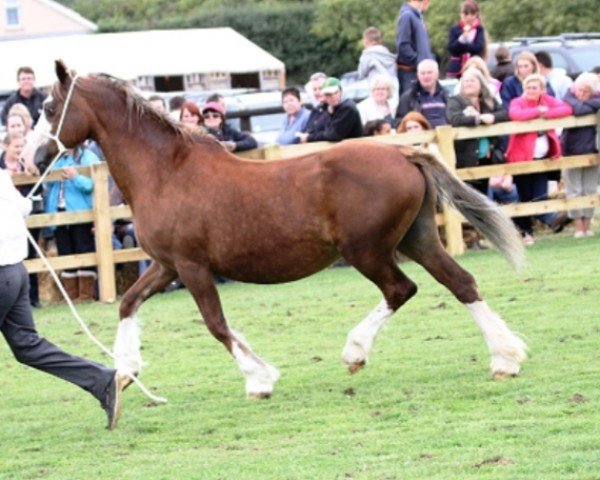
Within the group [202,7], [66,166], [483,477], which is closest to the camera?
[483,477]

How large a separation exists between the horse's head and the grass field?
1862 mm

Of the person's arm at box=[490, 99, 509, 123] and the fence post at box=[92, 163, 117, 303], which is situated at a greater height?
the person's arm at box=[490, 99, 509, 123]

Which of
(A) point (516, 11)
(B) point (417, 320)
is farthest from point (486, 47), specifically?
(A) point (516, 11)

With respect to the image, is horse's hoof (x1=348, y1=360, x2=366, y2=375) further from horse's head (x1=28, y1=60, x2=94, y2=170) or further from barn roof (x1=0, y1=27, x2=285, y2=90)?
barn roof (x1=0, y1=27, x2=285, y2=90)

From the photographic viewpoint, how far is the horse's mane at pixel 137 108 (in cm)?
1002

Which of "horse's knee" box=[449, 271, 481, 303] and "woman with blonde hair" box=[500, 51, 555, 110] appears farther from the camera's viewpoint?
"woman with blonde hair" box=[500, 51, 555, 110]

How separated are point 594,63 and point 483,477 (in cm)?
1992

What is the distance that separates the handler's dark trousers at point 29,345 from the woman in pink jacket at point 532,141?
8.99 metres

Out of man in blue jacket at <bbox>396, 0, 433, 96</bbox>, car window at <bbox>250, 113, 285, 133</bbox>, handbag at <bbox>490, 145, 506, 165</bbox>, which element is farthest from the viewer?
car window at <bbox>250, 113, 285, 133</bbox>

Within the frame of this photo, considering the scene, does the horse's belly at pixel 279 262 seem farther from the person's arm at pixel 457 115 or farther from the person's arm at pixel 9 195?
the person's arm at pixel 457 115

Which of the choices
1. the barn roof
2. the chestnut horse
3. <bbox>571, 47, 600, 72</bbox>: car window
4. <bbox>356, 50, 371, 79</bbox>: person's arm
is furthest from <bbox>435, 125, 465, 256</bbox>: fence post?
the barn roof

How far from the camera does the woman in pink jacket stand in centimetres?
1681

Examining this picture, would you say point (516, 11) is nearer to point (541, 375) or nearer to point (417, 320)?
point (417, 320)

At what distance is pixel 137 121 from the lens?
1005cm
